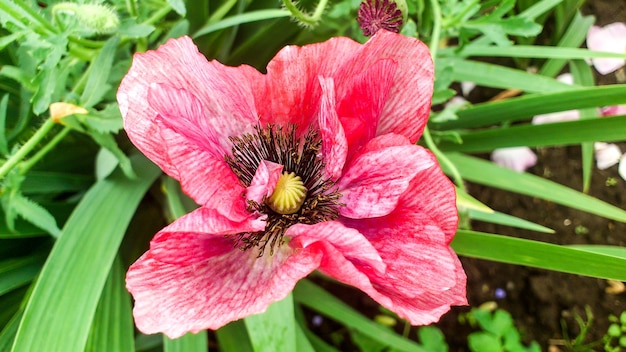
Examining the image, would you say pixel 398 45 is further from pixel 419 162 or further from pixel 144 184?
pixel 144 184

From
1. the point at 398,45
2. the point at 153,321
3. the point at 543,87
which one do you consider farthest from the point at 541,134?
the point at 153,321

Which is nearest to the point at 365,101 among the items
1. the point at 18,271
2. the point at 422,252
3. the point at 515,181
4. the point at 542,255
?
the point at 422,252

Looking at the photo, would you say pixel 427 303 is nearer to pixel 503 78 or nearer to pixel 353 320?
pixel 353 320

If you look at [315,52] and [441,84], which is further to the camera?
[441,84]

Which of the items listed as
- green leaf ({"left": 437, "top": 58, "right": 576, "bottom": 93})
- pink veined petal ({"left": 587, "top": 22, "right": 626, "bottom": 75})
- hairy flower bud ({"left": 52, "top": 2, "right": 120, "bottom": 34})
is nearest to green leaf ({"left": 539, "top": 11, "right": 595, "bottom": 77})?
pink veined petal ({"left": 587, "top": 22, "right": 626, "bottom": 75})

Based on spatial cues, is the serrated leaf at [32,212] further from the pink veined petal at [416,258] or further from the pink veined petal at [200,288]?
the pink veined petal at [416,258]

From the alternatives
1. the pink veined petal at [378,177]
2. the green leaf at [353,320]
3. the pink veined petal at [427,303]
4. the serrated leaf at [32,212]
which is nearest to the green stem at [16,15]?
the serrated leaf at [32,212]
